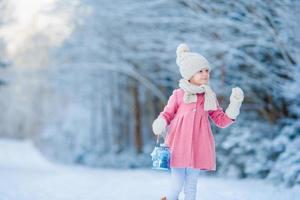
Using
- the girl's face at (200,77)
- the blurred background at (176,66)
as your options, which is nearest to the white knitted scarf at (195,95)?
the girl's face at (200,77)

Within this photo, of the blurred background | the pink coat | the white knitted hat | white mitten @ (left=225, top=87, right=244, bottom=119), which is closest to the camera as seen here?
the pink coat

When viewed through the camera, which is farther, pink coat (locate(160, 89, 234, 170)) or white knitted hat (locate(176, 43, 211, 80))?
white knitted hat (locate(176, 43, 211, 80))

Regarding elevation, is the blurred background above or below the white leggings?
above

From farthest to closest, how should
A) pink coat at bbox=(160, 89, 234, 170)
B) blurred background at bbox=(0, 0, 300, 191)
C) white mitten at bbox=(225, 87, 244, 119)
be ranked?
blurred background at bbox=(0, 0, 300, 191) < white mitten at bbox=(225, 87, 244, 119) < pink coat at bbox=(160, 89, 234, 170)

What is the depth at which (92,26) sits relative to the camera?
2234 centimetres

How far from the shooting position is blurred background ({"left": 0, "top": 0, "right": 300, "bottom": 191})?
11734 millimetres

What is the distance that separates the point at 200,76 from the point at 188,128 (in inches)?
24.7

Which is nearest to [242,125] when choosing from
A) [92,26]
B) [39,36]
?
[92,26]

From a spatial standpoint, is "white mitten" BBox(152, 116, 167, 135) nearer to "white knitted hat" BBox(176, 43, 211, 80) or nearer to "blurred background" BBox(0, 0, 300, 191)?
"white knitted hat" BBox(176, 43, 211, 80)

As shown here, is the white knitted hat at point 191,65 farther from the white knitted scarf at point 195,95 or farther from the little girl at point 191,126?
the white knitted scarf at point 195,95

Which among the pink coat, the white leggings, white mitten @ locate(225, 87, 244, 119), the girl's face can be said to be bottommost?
the white leggings

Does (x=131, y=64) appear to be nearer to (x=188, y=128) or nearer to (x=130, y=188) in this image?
(x=130, y=188)

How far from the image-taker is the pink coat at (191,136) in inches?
249

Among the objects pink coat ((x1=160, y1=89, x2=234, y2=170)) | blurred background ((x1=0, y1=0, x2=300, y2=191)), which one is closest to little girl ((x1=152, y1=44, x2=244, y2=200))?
pink coat ((x1=160, y1=89, x2=234, y2=170))
